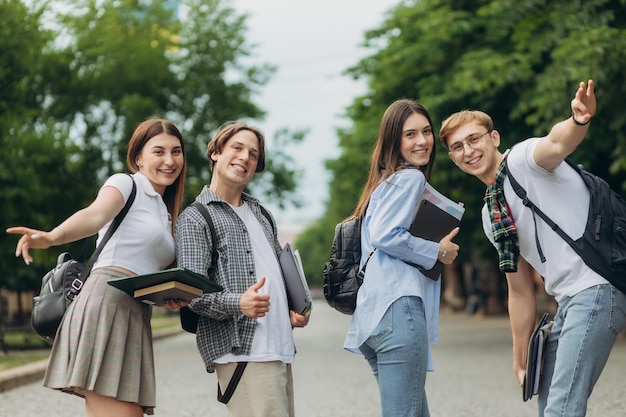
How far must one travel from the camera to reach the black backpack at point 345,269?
4.39 meters

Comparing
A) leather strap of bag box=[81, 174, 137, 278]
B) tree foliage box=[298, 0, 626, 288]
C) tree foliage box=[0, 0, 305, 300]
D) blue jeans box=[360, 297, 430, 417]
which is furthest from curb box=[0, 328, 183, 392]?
blue jeans box=[360, 297, 430, 417]

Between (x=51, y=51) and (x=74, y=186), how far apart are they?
351 cm

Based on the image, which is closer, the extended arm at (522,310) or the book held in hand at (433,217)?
the book held in hand at (433,217)

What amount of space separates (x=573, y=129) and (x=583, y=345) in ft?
2.81

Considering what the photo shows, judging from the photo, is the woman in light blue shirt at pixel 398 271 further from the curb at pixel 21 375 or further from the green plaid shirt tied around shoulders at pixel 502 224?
the curb at pixel 21 375

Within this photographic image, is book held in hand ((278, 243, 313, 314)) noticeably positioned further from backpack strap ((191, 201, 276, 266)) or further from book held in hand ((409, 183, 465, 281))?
book held in hand ((409, 183, 465, 281))

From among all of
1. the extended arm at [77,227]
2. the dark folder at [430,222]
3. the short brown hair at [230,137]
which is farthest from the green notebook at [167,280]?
the dark folder at [430,222]

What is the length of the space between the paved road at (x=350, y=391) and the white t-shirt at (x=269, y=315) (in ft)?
17.0

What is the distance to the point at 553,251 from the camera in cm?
402

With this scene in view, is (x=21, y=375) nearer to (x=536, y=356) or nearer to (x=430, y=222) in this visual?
(x=430, y=222)

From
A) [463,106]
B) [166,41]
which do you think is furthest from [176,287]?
[166,41]

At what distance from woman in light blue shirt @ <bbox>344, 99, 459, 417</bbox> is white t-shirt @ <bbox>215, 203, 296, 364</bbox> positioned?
13.3 inches

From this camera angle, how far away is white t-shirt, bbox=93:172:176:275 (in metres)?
4.15

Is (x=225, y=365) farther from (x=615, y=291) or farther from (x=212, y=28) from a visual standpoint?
(x=212, y=28)
